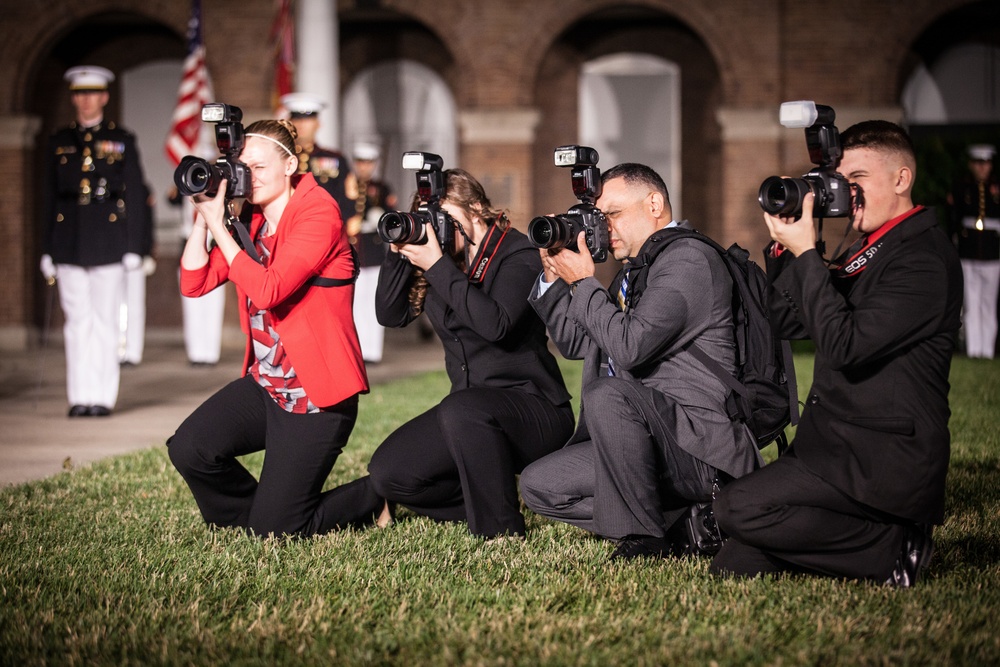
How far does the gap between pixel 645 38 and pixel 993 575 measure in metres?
14.8

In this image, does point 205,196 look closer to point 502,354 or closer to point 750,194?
point 502,354

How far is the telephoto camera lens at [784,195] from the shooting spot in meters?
3.28

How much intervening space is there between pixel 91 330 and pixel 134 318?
4.39m

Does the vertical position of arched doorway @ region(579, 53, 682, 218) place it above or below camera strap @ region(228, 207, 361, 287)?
above

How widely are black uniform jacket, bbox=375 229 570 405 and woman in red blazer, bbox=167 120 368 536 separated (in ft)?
0.87

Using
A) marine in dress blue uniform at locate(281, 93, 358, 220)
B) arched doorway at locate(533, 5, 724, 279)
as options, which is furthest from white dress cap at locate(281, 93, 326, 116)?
arched doorway at locate(533, 5, 724, 279)

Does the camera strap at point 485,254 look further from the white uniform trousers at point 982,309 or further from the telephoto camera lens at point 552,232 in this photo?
the white uniform trousers at point 982,309

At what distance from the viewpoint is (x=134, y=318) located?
1265cm

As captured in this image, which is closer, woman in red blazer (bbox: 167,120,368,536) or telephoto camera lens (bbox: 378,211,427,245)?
telephoto camera lens (bbox: 378,211,427,245)

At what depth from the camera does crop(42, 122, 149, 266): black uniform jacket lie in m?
8.50

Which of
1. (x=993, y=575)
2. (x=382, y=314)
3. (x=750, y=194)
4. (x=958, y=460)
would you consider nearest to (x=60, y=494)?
(x=382, y=314)

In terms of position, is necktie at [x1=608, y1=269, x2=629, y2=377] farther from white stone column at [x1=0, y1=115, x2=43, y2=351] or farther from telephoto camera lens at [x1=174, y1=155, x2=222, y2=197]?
white stone column at [x1=0, y1=115, x2=43, y2=351]

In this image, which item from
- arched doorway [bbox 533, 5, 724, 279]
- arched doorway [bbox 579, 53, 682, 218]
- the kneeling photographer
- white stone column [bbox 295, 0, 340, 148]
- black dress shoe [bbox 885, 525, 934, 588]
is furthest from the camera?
arched doorway [bbox 579, 53, 682, 218]

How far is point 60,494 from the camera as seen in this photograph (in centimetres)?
537
